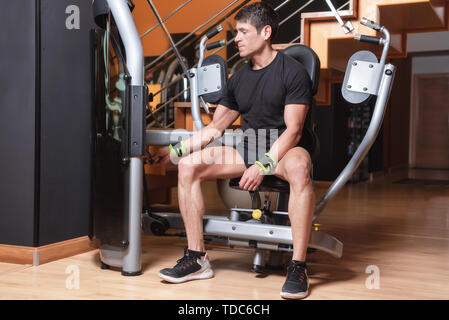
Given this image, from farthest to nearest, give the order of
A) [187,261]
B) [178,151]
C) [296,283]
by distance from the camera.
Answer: [178,151], [187,261], [296,283]

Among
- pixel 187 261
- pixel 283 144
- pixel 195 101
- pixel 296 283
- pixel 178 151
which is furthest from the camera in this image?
pixel 195 101

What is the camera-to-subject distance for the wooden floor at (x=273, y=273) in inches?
81.9

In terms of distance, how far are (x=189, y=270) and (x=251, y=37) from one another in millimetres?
1020

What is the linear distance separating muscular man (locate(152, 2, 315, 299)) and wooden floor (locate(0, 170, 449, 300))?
0.15 m

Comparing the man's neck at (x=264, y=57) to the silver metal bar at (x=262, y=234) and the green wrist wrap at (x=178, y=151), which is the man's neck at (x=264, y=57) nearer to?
the green wrist wrap at (x=178, y=151)

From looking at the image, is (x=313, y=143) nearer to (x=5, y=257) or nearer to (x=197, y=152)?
(x=197, y=152)

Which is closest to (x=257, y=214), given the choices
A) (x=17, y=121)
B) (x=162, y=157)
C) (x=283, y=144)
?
(x=283, y=144)

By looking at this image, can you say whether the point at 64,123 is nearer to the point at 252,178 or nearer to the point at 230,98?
the point at 230,98

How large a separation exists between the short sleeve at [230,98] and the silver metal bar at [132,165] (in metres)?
0.40

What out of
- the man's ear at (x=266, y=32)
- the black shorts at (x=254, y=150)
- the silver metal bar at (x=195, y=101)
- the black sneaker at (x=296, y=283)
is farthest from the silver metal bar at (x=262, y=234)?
the man's ear at (x=266, y=32)

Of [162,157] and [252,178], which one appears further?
[162,157]

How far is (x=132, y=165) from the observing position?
2.27 meters
